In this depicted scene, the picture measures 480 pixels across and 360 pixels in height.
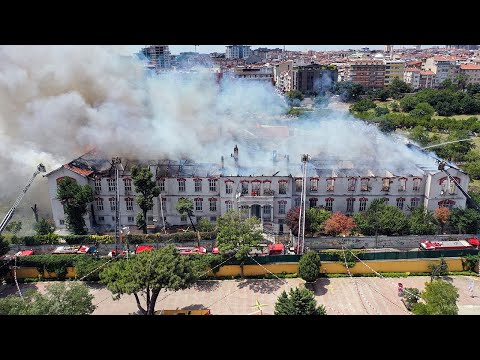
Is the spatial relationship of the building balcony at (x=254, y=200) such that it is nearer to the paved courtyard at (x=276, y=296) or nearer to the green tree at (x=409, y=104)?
the paved courtyard at (x=276, y=296)

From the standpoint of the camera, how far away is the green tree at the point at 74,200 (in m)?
15.1

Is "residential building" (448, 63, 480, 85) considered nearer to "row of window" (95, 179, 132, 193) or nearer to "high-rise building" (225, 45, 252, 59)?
"high-rise building" (225, 45, 252, 59)

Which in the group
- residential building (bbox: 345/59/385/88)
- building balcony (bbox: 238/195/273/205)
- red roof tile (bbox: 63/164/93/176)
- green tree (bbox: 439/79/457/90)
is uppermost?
residential building (bbox: 345/59/385/88)

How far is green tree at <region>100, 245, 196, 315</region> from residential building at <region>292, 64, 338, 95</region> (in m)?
39.6

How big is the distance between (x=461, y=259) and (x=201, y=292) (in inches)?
316

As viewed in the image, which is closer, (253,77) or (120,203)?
(120,203)

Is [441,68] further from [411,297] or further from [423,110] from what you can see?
[411,297]

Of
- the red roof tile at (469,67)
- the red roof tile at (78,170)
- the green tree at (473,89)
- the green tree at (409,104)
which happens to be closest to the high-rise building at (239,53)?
the red roof tile at (469,67)

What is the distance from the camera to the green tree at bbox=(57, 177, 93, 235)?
1507 centimetres

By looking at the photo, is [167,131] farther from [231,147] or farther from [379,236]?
[379,236]

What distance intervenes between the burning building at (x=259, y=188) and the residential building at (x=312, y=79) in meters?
32.7

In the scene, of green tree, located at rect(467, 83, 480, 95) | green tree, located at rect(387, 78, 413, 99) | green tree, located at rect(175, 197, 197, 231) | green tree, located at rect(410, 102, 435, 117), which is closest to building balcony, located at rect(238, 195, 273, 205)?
green tree, located at rect(175, 197, 197, 231)

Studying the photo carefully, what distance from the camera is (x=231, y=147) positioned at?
17.7 m

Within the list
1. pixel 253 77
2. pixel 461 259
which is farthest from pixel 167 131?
pixel 253 77
